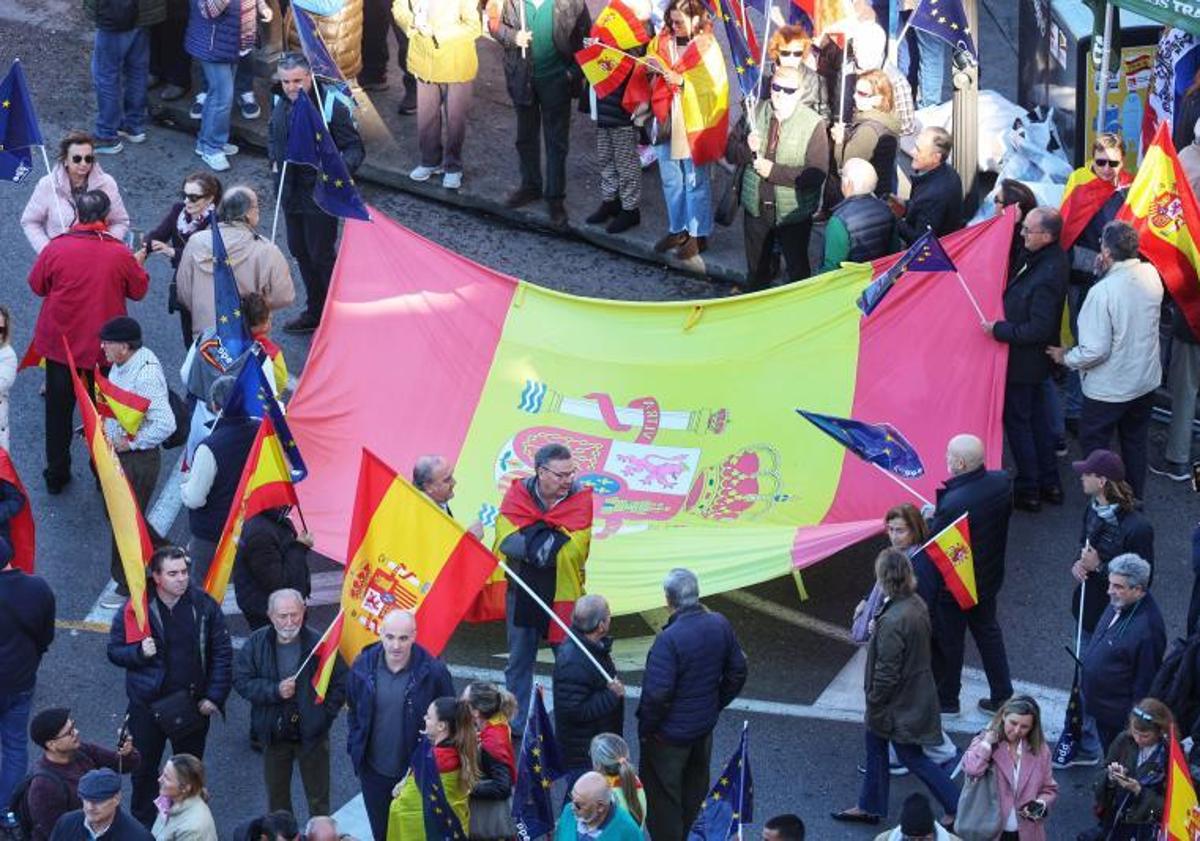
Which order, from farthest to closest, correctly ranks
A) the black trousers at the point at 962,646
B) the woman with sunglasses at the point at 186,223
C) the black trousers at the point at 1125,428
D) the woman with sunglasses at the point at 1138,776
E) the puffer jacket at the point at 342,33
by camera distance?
the puffer jacket at the point at 342,33 → the woman with sunglasses at the point at 186,223 → the black trousers at the point at 1125,428 → the black trousers at the point at 962,646 → the woman with sunglasses at the point at 1138,776

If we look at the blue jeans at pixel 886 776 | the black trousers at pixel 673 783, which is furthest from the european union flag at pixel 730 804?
the blue jeans at pixel 886 776

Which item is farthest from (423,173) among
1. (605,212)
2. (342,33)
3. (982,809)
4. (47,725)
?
(982,809)

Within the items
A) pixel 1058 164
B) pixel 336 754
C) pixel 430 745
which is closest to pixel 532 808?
pixel 430 745

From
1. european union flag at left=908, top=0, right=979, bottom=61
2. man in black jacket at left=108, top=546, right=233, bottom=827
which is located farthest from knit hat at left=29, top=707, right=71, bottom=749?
european union flag at left=908, top=0, right=979, bottom=61

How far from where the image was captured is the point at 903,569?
11.1 m

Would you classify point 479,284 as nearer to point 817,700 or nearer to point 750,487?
point 750,487

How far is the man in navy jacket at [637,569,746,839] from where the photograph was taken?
35.5 ft

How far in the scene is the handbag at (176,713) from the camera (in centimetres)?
1108

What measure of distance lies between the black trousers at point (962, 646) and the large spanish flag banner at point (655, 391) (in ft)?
2.71

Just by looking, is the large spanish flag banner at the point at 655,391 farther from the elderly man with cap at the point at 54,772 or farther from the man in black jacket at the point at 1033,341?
the elderly man with cap at the point at 54,772

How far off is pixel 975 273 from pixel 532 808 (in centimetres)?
503

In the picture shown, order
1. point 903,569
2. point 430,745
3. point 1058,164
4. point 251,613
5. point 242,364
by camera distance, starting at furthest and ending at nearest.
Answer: point 1058,164
point 242,364
point 251,613
point 903,569
point 430,745

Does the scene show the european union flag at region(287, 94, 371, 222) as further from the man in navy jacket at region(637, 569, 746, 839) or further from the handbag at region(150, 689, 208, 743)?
the man in navy jacket at region(637, 569, 746, 839)

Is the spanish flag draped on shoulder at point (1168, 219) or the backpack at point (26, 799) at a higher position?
the spanish flag draped on shoulder at point (1168, 219)
